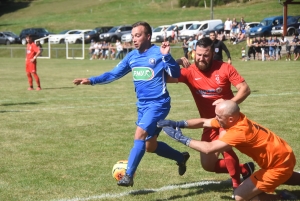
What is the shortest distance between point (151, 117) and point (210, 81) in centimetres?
80

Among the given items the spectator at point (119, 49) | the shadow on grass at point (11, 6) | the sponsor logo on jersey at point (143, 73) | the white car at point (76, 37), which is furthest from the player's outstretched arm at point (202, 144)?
the shadow on grass at point (11, 6)

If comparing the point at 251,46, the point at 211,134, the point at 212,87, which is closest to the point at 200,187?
the point at 211,134

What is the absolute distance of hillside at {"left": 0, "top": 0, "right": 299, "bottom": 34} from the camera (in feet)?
217

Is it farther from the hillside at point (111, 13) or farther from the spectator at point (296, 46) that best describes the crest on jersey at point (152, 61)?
the hillside at point (111, 13)

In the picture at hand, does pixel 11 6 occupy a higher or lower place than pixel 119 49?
higher

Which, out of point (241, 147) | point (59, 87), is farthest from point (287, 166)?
point (59, 87)

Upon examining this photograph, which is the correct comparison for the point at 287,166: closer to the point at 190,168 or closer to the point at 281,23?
the point at 190,168

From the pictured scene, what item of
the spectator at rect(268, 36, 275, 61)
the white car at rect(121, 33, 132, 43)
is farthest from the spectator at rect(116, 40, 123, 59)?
the spectator at rect(268, 36, 275, 61)

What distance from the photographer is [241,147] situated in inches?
218

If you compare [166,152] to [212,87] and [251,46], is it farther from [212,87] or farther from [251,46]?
[251,46]

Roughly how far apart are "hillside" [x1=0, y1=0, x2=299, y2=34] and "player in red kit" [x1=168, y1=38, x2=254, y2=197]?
176 feet

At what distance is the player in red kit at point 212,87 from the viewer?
20.8ft

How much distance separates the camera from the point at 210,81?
6508mm

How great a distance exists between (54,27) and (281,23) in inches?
1410
